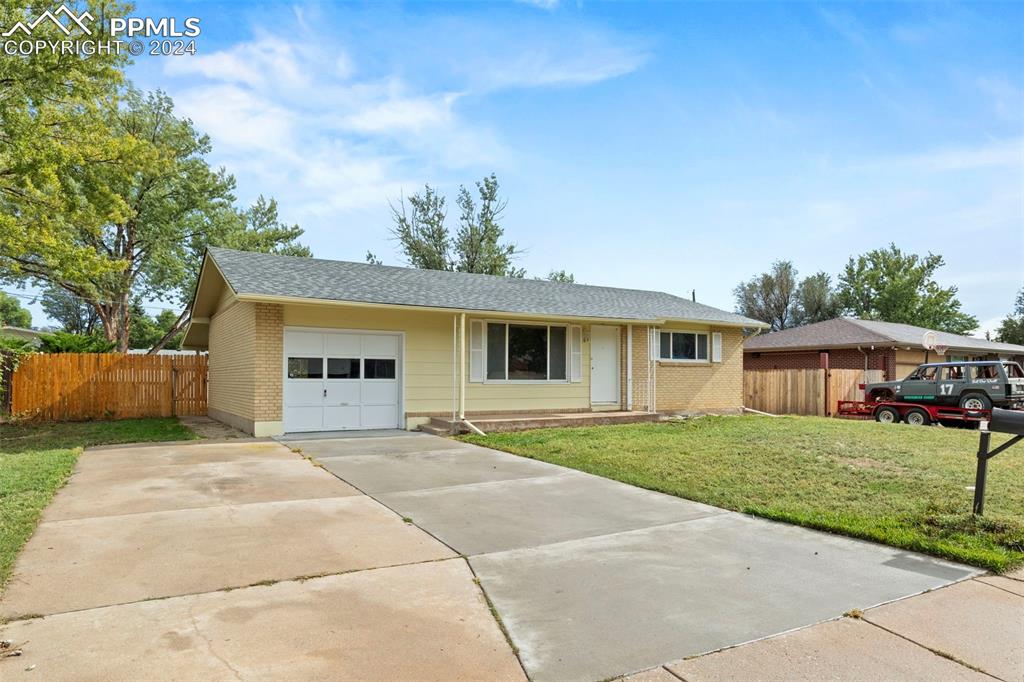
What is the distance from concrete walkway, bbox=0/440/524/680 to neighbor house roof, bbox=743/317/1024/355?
72.7ft

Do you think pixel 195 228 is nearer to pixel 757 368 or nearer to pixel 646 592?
pixel 757 368

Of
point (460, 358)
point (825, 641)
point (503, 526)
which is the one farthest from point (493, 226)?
point (825, 641)

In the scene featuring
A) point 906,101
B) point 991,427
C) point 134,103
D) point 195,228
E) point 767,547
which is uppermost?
point 134,103

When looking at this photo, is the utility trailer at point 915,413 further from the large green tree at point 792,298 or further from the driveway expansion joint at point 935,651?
the large green tree at point 792,298

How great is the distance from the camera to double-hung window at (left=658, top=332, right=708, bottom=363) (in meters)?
17.6

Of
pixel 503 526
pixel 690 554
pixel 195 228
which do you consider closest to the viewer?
pixel 690 554

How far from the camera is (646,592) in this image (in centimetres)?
408

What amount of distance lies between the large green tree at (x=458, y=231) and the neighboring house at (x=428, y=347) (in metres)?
17.8

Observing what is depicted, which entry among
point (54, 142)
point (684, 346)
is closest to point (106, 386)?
point (54, 142)

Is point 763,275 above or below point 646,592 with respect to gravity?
above

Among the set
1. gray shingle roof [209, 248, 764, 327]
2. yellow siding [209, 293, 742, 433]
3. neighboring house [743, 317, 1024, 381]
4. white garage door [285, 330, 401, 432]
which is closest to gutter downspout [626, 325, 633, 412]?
yellow siding [209, 293, 742, 433]

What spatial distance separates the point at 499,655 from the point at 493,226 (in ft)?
113

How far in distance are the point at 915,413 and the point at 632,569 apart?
Answer: 15.7 metres

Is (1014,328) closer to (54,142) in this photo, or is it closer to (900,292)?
(900,292)
